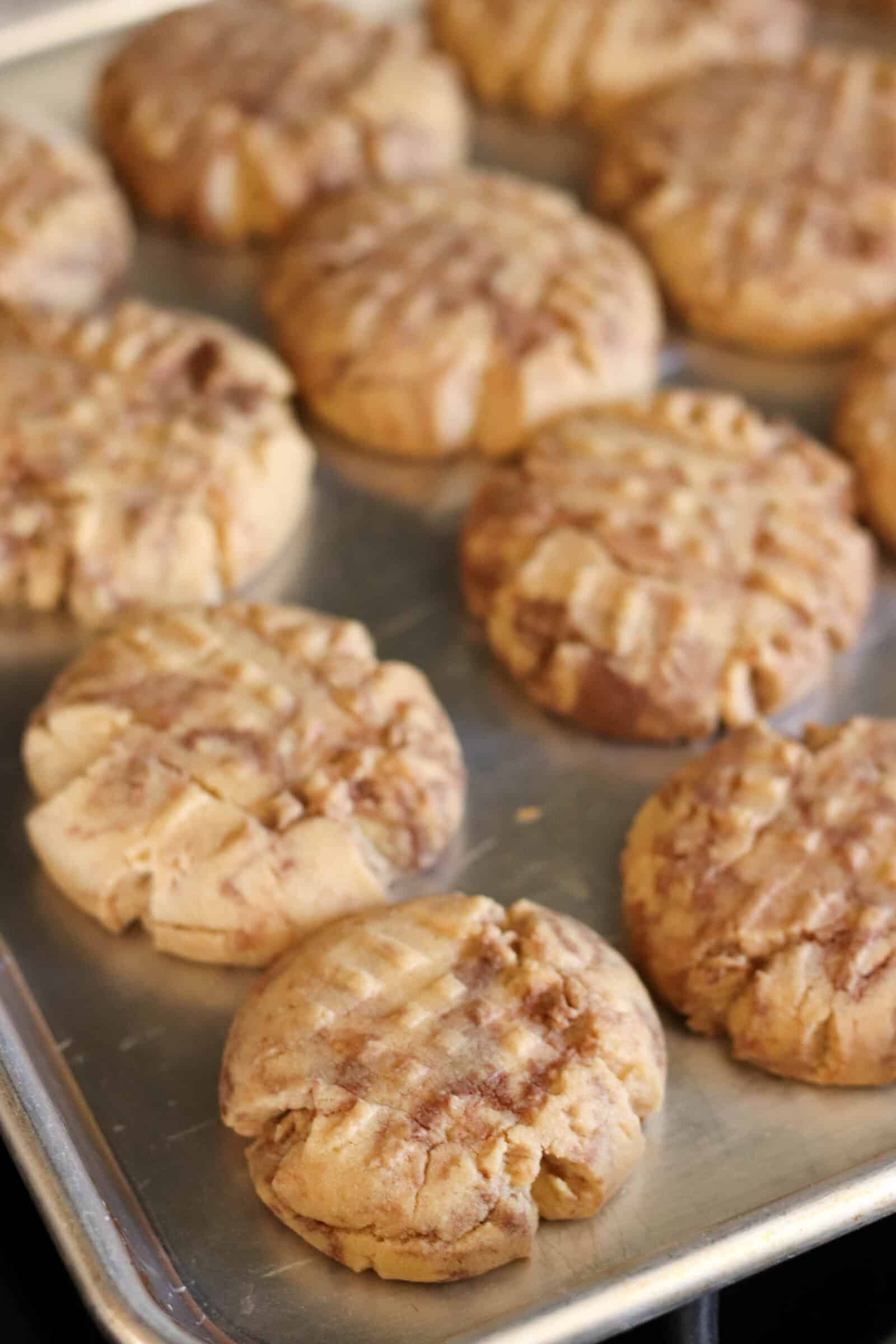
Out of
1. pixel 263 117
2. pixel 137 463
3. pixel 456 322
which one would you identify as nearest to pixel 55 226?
pixel 263 117

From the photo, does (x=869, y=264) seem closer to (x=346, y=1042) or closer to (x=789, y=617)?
(x=789, y=617)

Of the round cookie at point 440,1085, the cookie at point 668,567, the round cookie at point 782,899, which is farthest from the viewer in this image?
the cookie at point 668,567

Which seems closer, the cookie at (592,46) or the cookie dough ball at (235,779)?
the cookie dough ball at (235,779)

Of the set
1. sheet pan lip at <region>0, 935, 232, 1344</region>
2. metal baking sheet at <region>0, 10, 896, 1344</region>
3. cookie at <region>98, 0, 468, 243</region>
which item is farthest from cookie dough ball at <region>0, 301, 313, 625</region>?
sheet pan lip at <region>0, 935, 232, 1344</region>

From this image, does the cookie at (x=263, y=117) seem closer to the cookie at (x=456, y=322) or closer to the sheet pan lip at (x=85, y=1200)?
the cookie at (x=456, y=322)

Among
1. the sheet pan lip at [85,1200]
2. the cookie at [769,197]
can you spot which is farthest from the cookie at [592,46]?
the sheet pan lip at [85,1200]

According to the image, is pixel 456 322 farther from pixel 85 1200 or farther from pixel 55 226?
pixel 85 1200

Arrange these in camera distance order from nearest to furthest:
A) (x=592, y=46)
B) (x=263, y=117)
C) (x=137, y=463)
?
(x=137, y=463), (x=263, y=117), (x=592, y=46)

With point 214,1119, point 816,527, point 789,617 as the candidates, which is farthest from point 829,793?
point 214,1119
